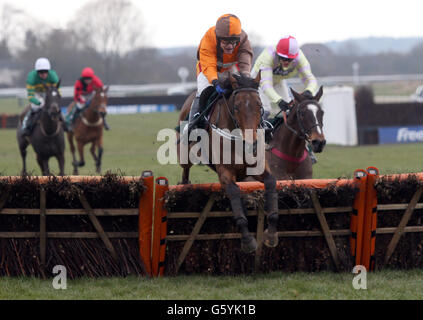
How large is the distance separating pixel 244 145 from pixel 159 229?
38.6 inches

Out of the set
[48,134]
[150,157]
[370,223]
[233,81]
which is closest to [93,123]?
[48,134]

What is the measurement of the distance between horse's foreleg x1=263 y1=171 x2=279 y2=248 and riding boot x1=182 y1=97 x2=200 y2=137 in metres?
1.13

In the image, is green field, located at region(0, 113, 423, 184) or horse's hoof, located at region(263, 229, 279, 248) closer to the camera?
horse's hoof, located at region(263, 229, 279, 248)

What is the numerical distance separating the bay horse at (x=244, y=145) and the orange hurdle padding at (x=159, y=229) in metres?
0.50

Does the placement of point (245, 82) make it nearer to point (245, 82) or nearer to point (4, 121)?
point (245, 82)

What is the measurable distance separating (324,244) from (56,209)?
224cm

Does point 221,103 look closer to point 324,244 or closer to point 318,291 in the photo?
point 324,244

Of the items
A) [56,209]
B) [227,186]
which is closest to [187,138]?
[227,186]

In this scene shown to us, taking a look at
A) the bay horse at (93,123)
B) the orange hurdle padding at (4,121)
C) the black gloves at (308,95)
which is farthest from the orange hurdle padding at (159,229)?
the orange hurdle padding at (4,121)

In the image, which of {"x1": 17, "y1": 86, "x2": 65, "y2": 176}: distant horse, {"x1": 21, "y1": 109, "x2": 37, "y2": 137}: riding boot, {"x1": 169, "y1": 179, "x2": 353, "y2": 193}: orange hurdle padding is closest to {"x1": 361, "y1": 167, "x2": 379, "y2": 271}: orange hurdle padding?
{"x1": 169, "y1": 179, "x2": 353, "y2": 193}: orange hurdle padding

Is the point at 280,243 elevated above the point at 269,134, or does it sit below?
below

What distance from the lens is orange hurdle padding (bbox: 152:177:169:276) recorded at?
16.0ft

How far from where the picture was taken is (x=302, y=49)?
7.61m

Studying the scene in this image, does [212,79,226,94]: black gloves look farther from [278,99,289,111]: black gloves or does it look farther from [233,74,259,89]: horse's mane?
[278,99,289,111]: black gloves
